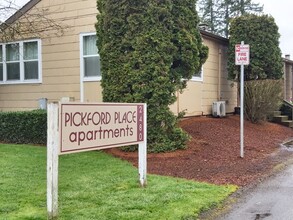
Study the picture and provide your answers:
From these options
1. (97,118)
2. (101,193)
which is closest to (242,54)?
(97,118)

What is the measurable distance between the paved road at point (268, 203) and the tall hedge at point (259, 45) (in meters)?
9.16

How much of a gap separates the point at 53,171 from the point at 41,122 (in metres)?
6.83

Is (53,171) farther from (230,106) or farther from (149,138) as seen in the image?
(230,106)

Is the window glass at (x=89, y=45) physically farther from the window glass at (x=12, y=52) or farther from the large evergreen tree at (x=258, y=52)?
the large evergreen tree at (x=258, y=52)

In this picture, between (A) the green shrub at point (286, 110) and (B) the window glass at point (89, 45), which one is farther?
(A) the green shrub at point (286, 110)

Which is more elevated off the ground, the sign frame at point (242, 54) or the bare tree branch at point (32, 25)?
the bare tree branch at point (32, 25)

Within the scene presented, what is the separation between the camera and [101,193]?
624 cm

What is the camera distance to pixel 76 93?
1377 cm

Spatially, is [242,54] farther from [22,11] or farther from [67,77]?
[22,11]

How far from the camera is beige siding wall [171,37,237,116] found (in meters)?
14.4

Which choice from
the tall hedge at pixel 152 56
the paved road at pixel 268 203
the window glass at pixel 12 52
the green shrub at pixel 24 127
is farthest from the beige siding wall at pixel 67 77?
the paved road at pixel 268 203

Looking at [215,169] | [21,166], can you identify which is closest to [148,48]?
[215,169]

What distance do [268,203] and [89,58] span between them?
Answer: 8855 millimetres

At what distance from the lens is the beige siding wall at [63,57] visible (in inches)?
530
